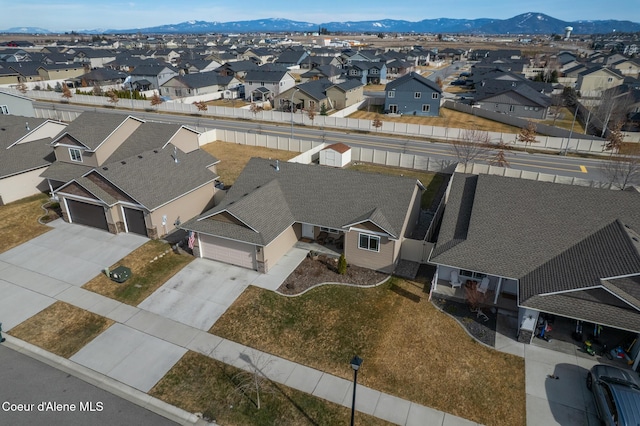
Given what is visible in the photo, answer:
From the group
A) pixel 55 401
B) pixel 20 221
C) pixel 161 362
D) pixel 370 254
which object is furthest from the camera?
pixel 20 221

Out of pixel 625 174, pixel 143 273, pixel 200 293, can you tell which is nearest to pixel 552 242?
pixel 200 293

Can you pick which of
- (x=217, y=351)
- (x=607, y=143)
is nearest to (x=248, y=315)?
(x=217, y=351)

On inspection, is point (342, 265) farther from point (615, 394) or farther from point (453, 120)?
point (453, 120)

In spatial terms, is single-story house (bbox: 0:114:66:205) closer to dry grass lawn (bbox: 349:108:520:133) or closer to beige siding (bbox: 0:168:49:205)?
beige siding (bbox: 0:168:49:205)

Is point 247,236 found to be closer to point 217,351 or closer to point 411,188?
point 217,351

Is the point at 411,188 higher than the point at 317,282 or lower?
higher

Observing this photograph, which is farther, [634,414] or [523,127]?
[523,127]
